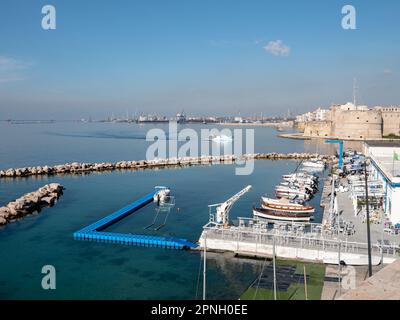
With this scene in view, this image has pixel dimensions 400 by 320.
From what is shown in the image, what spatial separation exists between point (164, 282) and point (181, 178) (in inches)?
633

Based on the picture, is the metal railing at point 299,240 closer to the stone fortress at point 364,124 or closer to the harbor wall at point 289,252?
the harbor wall at point 289,252

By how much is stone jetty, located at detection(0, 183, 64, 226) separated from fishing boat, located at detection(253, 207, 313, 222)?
886cm

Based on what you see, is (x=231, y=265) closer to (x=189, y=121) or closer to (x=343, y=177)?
(x=343, y=177)

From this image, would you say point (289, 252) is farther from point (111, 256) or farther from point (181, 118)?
point (181, 118)

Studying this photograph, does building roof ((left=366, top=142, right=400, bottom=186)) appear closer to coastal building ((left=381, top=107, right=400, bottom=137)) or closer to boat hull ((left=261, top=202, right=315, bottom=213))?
boat hull ((left=261, top=202, right=315, bottom=213))

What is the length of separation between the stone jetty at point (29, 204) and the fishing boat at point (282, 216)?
8856 mm

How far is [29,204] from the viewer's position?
1669 centimetres

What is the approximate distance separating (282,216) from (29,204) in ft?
33.0

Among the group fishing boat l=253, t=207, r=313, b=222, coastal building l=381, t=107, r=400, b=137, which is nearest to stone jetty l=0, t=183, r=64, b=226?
fishing boat l=253, t=207, r=313, b=222

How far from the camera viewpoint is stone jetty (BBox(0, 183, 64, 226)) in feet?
50.0

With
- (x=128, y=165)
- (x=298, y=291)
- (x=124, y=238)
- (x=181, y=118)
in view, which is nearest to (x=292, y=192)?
(x=124, y=238)

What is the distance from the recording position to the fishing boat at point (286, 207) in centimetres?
1527

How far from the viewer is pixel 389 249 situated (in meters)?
10.1
